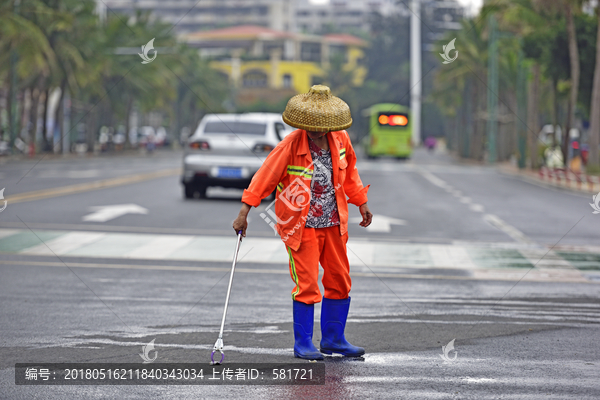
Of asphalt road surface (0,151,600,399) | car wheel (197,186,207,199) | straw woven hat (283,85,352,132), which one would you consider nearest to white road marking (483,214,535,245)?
asphalt road surface (0,151,600,399)

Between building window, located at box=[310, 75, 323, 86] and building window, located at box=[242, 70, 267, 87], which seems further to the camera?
building window, located at box=[242, 70, 267, 87]

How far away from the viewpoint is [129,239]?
12.5m

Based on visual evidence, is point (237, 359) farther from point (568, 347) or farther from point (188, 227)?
point (188, 227)

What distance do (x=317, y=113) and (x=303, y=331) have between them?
4.24 ft

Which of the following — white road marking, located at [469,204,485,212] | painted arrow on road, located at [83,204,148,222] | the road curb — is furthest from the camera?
the road curb

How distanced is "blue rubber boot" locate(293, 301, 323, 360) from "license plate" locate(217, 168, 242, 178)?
12854 mm

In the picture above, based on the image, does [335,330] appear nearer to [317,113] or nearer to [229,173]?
[317,113]

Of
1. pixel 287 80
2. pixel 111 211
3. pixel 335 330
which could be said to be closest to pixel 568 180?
pixel 111 211

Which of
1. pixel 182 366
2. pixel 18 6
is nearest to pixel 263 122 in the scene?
pixel 182 366

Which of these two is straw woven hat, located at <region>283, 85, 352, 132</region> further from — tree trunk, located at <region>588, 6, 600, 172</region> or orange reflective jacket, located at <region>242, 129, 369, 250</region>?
tree trunk, located at <region>588, 6, 600, 172</region>

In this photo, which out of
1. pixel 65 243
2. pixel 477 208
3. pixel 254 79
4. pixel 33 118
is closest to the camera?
pixel 65 243

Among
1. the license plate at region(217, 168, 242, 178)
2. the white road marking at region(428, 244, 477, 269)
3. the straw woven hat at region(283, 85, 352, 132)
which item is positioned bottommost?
the white road marking at region(428, 244, 477, 269)

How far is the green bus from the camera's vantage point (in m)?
54.6

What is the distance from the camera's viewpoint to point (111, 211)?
16.3 meters
